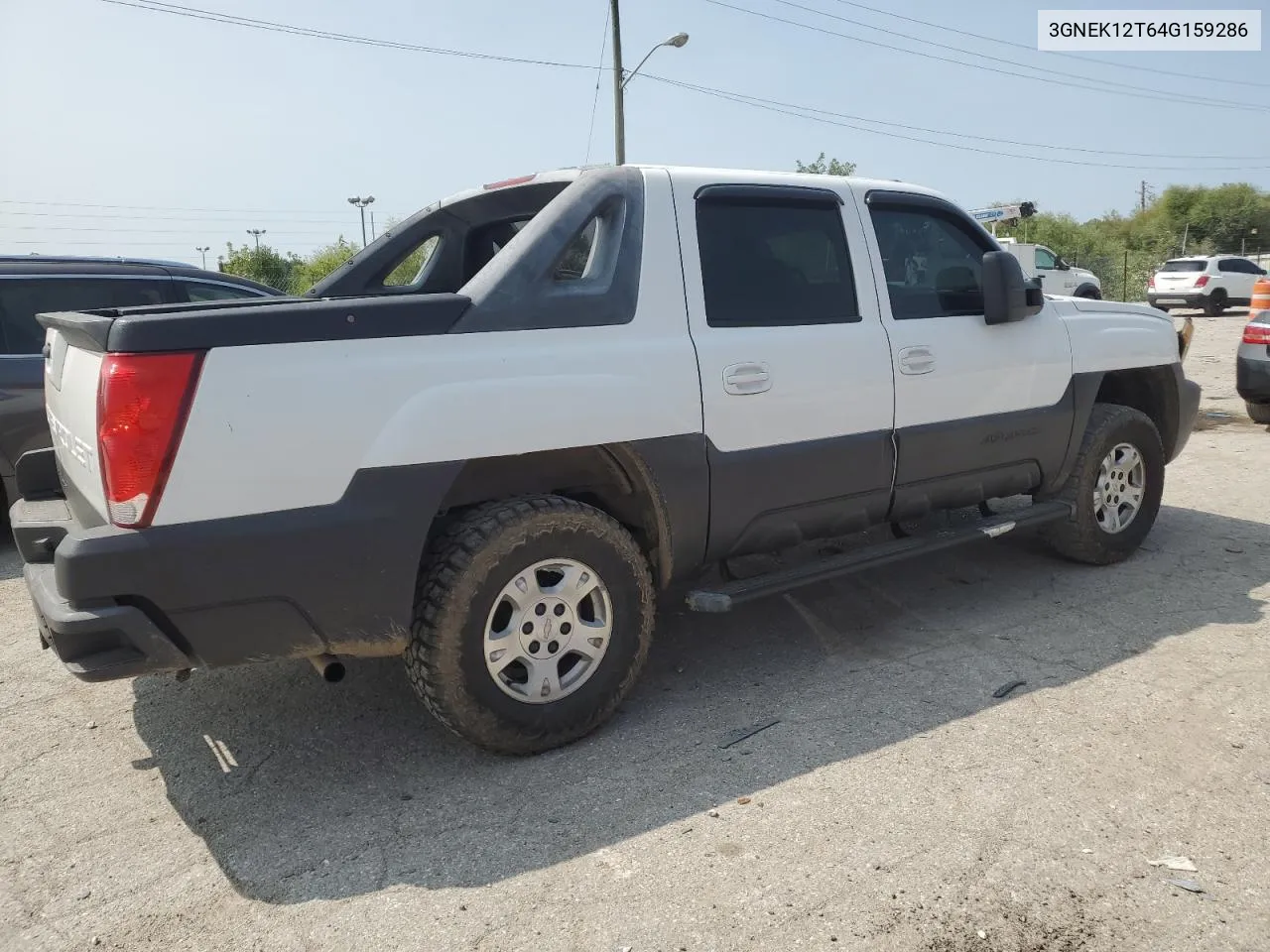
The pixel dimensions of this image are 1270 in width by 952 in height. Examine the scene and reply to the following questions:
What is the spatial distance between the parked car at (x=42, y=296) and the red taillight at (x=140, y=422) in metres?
3.55

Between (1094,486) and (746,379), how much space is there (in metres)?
2.49

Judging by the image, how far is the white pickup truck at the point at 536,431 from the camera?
8.85 feet

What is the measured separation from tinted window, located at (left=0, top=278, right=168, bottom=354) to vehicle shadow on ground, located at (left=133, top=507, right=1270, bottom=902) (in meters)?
3.29

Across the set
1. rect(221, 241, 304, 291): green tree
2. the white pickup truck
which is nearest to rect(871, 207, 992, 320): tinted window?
the white pickup truck

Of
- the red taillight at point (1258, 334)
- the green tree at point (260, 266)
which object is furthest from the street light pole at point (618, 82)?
the green tree at point (260, 266)

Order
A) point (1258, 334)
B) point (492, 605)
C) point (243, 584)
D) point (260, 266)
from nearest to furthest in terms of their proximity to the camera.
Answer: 1. point (243, 584)
2. point (492, 605)
3. point (1258, 334)
4. point (260, 266)

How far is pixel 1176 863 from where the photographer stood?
266cm

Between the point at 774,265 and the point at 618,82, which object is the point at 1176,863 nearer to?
the point at 774,265

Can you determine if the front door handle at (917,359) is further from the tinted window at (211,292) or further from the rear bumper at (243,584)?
the tinted window at (211,292)

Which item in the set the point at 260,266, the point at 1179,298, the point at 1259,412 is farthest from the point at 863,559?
the point at 260,266

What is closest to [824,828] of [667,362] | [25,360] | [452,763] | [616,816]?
[616,816]

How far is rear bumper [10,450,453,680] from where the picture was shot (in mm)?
2641

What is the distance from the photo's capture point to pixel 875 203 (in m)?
4.26

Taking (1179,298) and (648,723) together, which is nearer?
(648,723)
